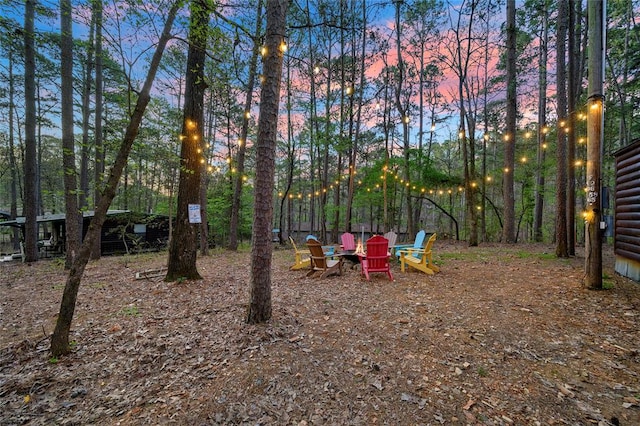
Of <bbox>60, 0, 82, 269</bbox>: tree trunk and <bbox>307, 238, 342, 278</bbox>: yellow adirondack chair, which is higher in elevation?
<bbox>60, 0, 82, 269</bbox>: tree trunk

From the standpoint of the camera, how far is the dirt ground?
6.95 ft

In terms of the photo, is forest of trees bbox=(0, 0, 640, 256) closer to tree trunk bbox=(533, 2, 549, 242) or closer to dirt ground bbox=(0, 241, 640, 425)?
tree trunk bbox=(533, 2, 549, 242)

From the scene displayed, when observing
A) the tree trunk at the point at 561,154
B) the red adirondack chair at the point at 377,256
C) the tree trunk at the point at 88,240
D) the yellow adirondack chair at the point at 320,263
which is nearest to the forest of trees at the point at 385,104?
the tree trunk at the point at 561,154

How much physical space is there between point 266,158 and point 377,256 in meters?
3.90

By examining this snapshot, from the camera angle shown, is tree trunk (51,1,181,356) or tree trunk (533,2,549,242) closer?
tree trunk (51,1,181,356)

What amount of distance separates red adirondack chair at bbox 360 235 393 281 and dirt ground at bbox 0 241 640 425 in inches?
41.5

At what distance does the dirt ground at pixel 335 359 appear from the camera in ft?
6.95

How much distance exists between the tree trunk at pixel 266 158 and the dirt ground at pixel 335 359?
1.59 ft

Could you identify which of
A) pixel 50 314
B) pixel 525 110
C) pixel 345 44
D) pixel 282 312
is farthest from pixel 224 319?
pixel 525 110

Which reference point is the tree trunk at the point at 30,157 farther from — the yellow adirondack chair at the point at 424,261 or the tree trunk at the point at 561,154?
the tree trunk at the point at 561,154

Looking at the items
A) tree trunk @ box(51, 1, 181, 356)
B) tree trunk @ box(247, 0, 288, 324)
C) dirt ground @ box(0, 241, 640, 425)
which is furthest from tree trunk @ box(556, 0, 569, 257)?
tree trunk @ box(51, 1, 181, 356)

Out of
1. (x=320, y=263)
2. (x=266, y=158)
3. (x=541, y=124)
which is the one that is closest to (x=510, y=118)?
(x=541, y=124)

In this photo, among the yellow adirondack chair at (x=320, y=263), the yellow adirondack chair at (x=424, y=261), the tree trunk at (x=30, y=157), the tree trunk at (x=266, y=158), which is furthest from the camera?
the tree trunk at (x=30, y=157)

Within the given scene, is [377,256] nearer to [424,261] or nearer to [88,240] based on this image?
[424,261]
